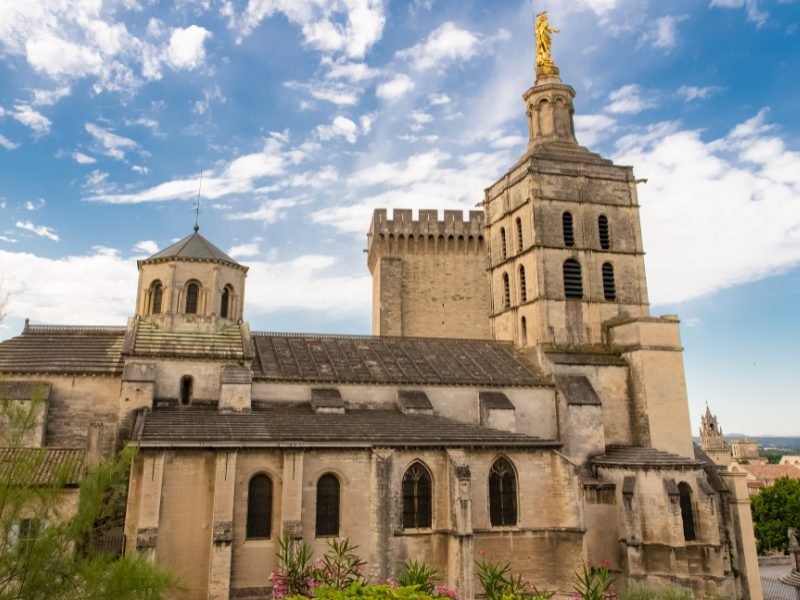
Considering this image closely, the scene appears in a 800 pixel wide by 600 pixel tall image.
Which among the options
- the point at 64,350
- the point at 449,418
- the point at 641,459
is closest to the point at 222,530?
the point at 449,418

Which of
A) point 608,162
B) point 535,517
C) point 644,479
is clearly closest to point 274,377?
point 535,517

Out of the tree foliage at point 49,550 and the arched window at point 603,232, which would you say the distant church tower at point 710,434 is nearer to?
the arched window at point 603,232

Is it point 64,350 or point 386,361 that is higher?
point 386,361

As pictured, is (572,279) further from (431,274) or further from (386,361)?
(431,274)

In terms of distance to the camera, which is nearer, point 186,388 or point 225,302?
point 186,388

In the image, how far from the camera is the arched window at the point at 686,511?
2558cm

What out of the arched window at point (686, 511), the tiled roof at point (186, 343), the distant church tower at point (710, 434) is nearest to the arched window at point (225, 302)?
the tiled roof at point (186, 343)

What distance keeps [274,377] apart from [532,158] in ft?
62.5

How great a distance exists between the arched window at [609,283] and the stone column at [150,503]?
24.7 metres

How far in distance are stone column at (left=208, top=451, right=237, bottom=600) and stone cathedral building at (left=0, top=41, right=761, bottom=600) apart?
67 millimetres

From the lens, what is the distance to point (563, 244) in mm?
33812

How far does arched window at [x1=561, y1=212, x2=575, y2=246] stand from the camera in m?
34.2

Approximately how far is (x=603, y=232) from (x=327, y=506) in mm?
22744

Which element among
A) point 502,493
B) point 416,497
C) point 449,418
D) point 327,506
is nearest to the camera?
point 327,506
